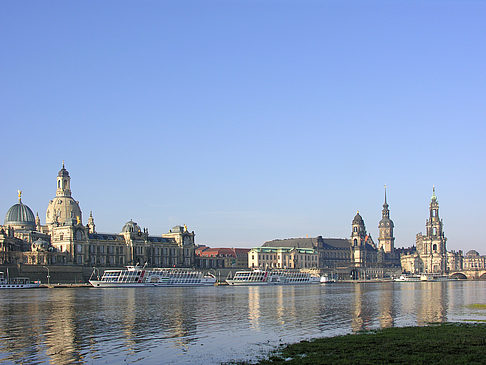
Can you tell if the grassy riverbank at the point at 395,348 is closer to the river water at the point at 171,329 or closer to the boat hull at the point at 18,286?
the river water at the point at 171,329

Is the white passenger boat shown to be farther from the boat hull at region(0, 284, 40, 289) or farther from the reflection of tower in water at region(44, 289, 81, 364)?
the reflection of tower in water at region(44, 289, 81, 364)

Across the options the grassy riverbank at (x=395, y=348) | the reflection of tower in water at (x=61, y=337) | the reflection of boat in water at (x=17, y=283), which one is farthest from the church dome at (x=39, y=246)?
the grassy riverbank at (x=395, y=348)

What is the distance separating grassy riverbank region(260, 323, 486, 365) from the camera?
3541cm

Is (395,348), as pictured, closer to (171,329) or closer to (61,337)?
(171,329)

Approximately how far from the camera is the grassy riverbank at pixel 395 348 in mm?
35406

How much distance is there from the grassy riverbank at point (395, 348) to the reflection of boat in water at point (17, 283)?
431 feet

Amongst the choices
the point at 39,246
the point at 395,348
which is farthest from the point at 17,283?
the point at 395,348

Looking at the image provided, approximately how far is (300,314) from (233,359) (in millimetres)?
30802

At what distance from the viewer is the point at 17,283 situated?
171375 millimetres

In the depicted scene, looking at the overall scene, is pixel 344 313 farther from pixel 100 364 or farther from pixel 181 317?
pixel 100 364

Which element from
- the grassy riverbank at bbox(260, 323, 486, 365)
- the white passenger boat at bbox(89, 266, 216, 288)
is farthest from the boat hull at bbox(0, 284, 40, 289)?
the grassy riverbank at bbox(260, 323, 486, 365)

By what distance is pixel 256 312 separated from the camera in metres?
72.8

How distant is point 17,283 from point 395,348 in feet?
491

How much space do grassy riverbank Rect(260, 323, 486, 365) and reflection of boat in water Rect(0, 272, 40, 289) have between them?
431ft
